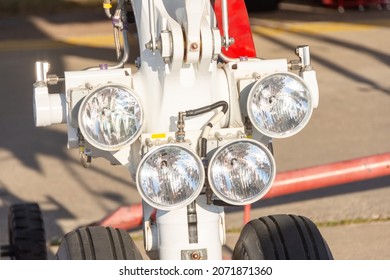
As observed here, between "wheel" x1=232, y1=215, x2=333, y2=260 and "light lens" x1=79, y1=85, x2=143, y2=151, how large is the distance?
2.31 ft

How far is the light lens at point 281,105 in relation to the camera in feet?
13.5

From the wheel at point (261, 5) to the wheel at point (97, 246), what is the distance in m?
10.8

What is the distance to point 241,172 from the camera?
161 inches

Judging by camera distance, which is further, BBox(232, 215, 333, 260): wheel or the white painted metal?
BBox(232, 215, 333, 260): wheel

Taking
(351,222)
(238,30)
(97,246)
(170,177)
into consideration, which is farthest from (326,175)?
(170,177)

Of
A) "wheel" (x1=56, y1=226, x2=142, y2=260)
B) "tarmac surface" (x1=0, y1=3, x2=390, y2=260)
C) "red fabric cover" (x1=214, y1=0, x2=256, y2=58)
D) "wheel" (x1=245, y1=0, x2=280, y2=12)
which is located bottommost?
"tarmac surface" (x1=0, y1=3, x2=390, y2=260)

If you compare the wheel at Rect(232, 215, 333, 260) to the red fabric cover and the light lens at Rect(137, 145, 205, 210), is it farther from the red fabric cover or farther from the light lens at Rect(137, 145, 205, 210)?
the red fabric cover

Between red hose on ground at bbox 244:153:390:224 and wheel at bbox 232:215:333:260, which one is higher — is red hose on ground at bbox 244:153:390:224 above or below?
below

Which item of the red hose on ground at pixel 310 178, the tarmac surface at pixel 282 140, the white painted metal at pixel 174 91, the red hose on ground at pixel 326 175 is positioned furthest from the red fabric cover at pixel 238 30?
the tarmac surface at pixel 282 140

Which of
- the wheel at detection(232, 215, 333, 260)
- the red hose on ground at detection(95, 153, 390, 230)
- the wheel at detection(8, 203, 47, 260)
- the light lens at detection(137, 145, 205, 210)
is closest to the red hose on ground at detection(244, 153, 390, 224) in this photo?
the red hose on ground at detection(95, 153, 390, 230)

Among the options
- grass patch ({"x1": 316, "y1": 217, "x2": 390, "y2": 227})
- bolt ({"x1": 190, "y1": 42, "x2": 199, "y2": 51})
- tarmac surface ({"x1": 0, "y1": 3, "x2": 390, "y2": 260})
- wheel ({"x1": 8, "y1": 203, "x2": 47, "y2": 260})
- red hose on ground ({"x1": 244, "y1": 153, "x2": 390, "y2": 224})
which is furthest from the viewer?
tarmac surface ({"x1": 0, "y1": 3, "x2": 390, "y2": 260})

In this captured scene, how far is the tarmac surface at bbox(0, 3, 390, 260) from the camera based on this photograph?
24.7 feet

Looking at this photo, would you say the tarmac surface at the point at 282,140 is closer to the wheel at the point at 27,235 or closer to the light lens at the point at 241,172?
the wheel at the point at 27,235
